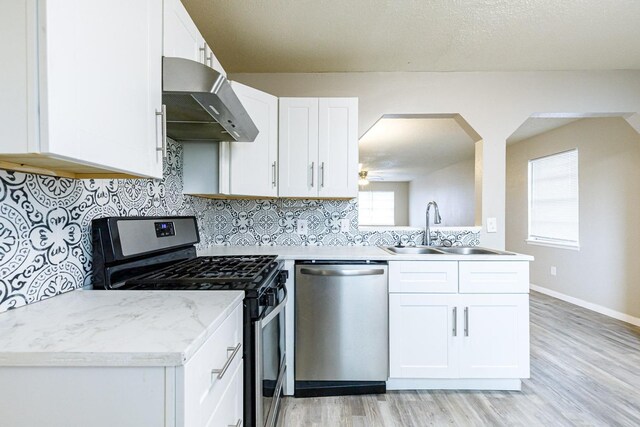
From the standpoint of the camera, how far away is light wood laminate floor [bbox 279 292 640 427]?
1.75 metres

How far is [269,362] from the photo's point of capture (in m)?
1.43

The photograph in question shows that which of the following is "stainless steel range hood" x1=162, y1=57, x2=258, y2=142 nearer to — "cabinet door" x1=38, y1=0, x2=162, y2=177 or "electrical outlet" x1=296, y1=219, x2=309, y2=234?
"cabinet door" x1=38, y1=0, x2=162, y2=177

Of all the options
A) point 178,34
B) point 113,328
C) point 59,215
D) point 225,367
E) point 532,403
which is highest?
point 178,34

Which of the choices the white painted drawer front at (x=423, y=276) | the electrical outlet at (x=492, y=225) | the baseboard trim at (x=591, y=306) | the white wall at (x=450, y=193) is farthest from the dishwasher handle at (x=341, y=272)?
the white wall at (x=450, y=193)

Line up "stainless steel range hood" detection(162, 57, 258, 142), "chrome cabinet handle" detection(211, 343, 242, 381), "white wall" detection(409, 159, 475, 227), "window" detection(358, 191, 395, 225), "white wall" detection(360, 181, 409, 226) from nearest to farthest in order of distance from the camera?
1. "chrome cabinet handle" detection(211, 343, 242, 381)
2. "stainless steel range hood" detection(162, 57, 258, 142)
3. "white wall" detection(409, 159, 475, 227)
4. "white wall" detection(360, 181, 409, 226)
5. "window" detection(358, 191, 395, 225)

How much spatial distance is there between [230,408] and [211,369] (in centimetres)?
30

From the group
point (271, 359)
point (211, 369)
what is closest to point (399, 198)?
point (271, 359)

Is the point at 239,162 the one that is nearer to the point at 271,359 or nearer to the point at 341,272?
the point at 341,272

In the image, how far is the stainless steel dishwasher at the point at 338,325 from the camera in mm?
1961

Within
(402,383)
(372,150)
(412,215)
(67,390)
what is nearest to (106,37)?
(67,390)

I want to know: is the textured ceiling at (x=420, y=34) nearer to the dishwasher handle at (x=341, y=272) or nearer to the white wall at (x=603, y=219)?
the white wall at (x=603, y=219)

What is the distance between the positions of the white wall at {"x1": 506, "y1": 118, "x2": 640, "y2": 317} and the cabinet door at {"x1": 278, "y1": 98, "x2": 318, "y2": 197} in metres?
3.60

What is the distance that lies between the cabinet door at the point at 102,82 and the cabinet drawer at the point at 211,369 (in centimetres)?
56

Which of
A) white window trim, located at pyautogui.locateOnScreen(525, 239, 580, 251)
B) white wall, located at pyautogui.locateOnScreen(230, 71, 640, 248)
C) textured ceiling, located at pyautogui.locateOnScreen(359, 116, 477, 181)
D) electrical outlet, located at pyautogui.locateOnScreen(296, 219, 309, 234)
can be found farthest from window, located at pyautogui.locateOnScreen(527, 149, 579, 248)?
electrical outlet, located at pyautogui.locateOnScreen(296, 219, 309, 234)
